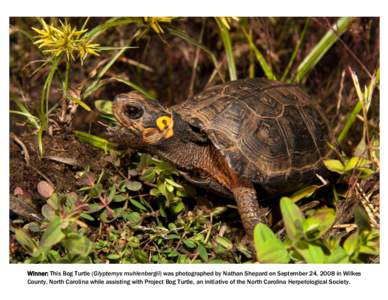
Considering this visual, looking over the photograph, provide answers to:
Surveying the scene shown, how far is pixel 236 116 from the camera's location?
2.06 m

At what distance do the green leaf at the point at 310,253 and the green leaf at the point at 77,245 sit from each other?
Result: 0.78 meters

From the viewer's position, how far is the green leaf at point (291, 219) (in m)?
1.59

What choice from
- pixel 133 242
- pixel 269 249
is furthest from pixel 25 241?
pixel 269 249

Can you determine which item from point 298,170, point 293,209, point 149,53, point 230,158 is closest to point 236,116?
point 230,158

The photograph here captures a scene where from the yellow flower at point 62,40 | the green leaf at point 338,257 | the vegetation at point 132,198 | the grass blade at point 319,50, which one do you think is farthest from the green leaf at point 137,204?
the grass blade at point 319,50

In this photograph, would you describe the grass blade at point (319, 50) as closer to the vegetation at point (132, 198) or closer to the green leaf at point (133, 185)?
the vegetation at point (132, 198)

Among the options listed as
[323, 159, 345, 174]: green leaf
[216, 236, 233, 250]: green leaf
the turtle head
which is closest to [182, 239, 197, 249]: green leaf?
[216, 236, 233, 250]: green leaf

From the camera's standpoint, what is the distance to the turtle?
198 centimetres

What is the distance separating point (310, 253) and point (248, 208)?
41cm

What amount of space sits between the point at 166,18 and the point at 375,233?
4.61 feet

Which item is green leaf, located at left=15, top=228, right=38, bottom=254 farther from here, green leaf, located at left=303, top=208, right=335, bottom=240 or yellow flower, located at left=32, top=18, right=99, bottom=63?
green leaf, located at left=303, top=208, right=335, bottom=240

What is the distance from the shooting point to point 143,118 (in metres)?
1.97

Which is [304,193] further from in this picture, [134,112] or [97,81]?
[97,81]
